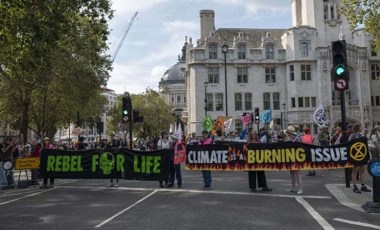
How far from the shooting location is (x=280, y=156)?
13484 millimetres

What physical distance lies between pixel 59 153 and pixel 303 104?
4615 centimetres

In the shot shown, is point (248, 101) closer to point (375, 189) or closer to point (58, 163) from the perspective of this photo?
point (58, 163)

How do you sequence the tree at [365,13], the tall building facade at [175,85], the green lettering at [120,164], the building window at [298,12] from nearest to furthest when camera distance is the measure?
1. the green lettering at [120,164]
2. the tree at [365,13]
3. the building window at [298,12]
4. the tall building facade at [175,85]

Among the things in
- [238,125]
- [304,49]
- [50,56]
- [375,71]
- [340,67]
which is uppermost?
[304,49]

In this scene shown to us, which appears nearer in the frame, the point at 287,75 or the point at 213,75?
the point at 213,75

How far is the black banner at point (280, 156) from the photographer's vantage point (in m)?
12.9

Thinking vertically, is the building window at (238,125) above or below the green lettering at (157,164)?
above

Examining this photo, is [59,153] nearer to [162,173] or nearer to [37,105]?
[162,173]

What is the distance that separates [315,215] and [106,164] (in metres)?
8.09

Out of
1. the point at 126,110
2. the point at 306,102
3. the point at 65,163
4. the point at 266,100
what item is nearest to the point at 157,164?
the point at 65,163

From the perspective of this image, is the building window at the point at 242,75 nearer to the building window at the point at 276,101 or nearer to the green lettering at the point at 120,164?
the building window at the point at 276,101

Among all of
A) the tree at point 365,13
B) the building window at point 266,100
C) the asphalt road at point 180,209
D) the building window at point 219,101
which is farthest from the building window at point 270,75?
the asphalt road at point 180,209

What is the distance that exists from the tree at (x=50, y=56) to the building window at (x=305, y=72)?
26.9 meters

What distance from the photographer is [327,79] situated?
58062 mm
